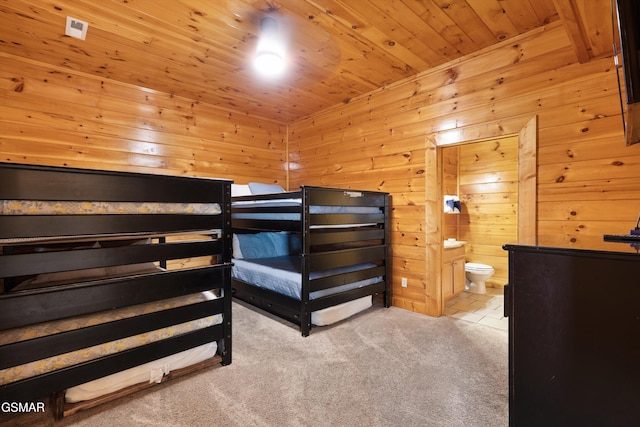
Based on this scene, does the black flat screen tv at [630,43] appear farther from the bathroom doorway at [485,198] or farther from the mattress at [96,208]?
the bathroom doorway at [485,198]

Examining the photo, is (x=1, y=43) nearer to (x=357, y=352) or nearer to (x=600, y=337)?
(x=357, y=352)

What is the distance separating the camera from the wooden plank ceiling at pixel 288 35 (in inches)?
76.1

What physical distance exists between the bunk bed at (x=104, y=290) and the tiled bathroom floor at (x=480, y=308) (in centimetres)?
224

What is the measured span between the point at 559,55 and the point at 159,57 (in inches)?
124

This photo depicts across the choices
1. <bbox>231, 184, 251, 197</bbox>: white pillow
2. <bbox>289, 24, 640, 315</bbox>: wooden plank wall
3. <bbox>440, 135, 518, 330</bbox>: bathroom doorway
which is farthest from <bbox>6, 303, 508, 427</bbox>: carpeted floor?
<bbox>231, 184, 251, 197</bbox>: white pillow

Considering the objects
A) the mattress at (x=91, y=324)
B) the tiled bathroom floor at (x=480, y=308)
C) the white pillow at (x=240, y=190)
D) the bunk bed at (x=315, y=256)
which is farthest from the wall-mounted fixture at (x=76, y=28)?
the tiled bathroom floor at (x=480, y=308)

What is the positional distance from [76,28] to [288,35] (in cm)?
153

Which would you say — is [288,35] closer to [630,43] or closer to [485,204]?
[630,43]

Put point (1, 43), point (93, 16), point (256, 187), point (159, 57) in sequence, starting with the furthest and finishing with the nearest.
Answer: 1. point (256, 187)
2. point (159, 57)
3. point (1, 43)
4. point (93, 16)

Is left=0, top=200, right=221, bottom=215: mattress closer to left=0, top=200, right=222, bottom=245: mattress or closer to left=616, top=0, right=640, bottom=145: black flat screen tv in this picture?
left=0, top=200, right=222, bottom=245: mattress

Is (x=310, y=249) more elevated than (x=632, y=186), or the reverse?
(x=632, y=186)

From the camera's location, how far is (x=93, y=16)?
2.04 metres

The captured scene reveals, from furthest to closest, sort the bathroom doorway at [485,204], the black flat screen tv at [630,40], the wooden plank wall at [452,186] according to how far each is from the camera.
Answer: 1. the wooden plank wall at [452,186]
2. the bathroom doorway at [485,204]
3. the black flat screen tv at [630,40]

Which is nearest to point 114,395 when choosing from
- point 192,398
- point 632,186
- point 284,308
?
point 192,398
